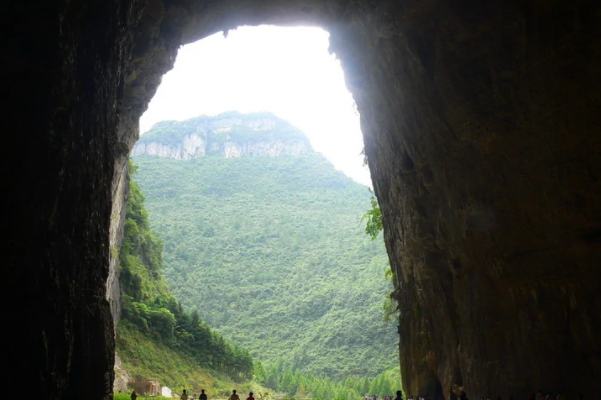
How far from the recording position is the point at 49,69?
26.5 feet

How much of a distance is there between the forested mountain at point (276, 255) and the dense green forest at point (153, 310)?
26496mm

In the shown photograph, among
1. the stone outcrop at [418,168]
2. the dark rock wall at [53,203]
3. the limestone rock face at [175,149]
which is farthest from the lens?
the limestone rock face at [175,149]

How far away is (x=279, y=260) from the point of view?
105 m

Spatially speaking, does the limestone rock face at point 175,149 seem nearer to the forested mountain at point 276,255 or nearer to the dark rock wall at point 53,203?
the forested mountain at point 276,255

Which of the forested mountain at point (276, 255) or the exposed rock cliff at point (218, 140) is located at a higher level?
the exposed rock cliff at point (218, 140)

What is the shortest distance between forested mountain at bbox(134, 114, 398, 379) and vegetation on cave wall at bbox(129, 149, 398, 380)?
22 cm

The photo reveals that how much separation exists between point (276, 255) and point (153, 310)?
233 feet

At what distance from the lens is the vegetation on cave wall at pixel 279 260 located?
7144 centimetres

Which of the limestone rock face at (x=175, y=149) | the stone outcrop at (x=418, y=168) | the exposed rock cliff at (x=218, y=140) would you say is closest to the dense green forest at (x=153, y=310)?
the stone outcrop at (x=418, y=168)

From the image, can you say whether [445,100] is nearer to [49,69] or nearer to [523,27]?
[523,27]

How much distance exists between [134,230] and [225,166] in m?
121

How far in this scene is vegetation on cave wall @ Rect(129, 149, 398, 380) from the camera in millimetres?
71438

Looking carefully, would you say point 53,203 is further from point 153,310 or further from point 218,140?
point 218,140

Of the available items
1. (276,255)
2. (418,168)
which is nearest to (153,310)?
(418,168)
